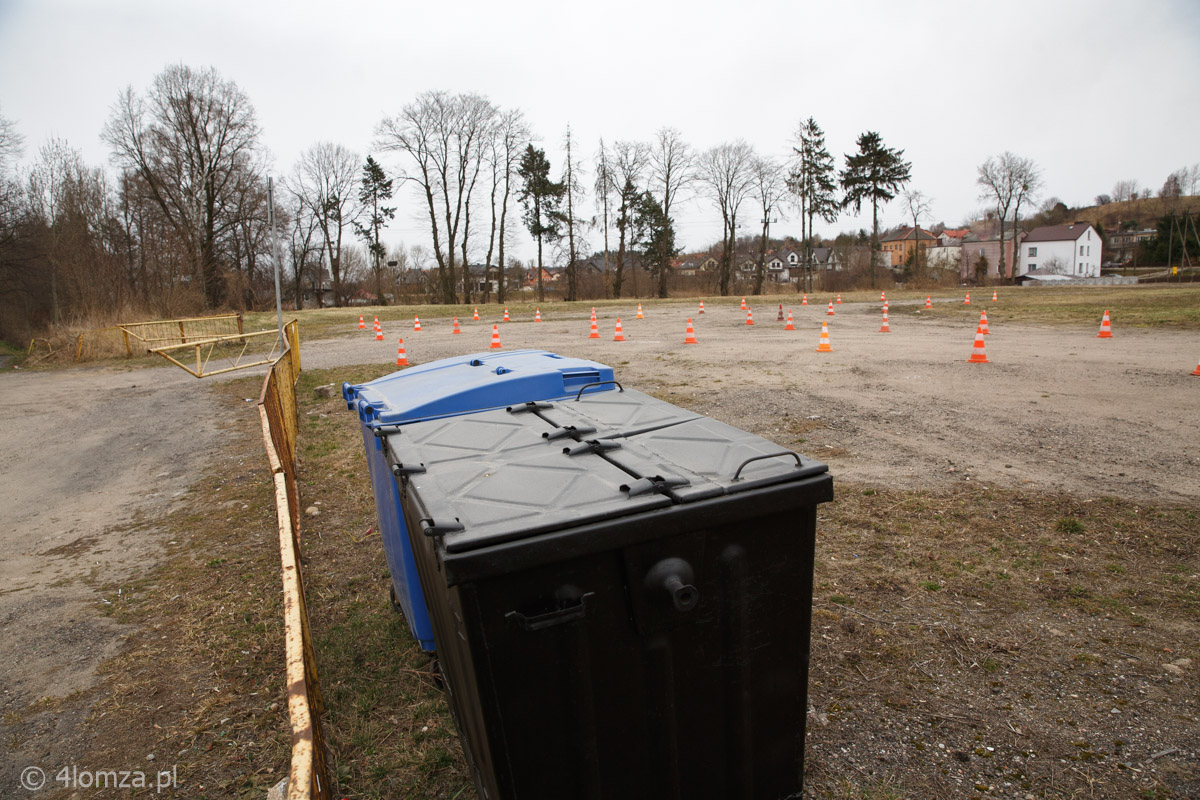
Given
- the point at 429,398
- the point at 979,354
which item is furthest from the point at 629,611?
the point at 979,354

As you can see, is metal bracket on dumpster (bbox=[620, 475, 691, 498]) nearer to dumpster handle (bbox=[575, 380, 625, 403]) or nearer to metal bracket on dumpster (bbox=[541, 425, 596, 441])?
metal bracket on dumpster (bbox=[541, 425, 596, 441])

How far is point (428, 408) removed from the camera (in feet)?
10.7

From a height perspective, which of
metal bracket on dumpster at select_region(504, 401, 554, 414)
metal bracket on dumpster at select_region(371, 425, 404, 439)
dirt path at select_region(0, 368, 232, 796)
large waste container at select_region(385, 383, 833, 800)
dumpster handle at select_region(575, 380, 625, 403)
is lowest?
dirt path at select_region(0, 368, 232, 796)

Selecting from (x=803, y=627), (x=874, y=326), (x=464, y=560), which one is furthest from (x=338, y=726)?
(x=874, y=326)

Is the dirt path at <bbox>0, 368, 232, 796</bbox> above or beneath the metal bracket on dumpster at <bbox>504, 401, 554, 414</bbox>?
beneath

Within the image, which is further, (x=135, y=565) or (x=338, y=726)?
(x=135, y=565)

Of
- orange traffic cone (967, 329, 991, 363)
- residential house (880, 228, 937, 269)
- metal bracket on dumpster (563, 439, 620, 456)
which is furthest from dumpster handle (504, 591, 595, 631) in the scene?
residential house (880, 228, 937, 269)

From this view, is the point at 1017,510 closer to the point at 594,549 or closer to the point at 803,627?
the point at 803,627

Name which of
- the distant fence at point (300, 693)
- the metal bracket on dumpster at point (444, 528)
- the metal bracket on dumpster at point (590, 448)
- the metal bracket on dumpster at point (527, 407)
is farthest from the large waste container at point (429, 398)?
the metal bracket on dumpster at point (444, 528)

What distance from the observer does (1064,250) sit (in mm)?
82062

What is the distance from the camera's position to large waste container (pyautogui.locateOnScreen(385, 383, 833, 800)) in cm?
179

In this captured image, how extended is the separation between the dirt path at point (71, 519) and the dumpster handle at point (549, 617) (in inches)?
103

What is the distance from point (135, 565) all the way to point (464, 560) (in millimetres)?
4748

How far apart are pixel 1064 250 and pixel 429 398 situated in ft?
326
